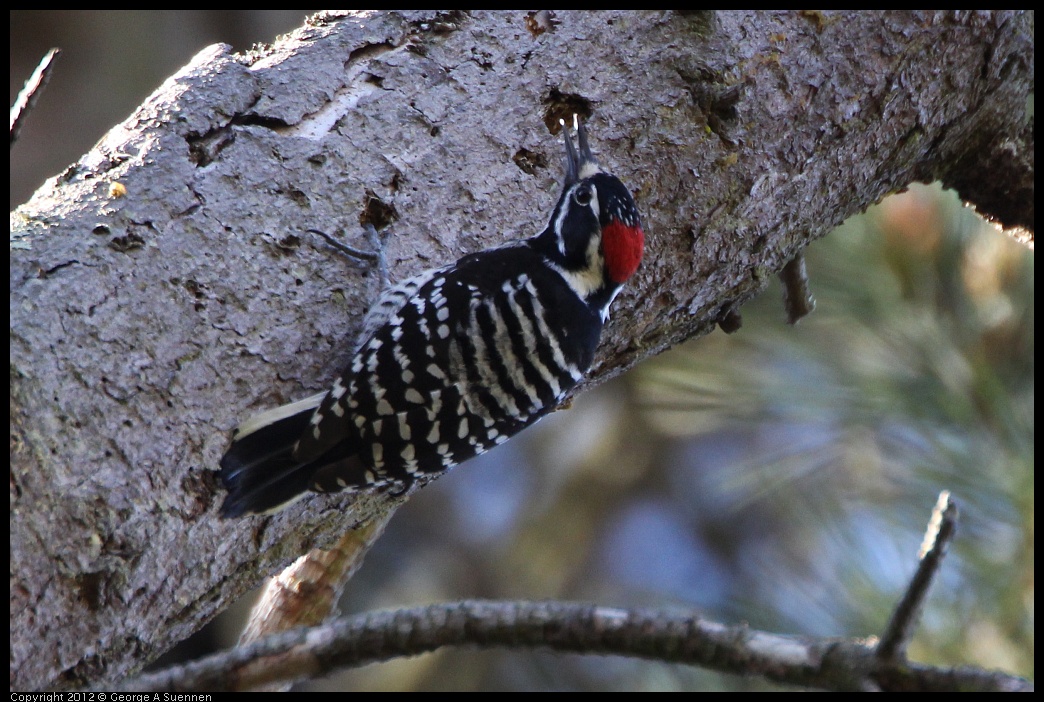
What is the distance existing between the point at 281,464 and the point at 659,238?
999 mm

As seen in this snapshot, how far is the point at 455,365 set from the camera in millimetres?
1933

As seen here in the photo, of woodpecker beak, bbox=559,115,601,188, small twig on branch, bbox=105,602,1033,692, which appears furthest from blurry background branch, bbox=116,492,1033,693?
woodpecker beak, bbox=559,115,601,188

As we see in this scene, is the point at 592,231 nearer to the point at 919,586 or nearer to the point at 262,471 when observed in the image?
the point at 262,471

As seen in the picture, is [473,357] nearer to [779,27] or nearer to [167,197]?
[167,197]

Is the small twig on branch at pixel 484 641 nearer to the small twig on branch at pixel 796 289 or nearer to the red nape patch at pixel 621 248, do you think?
the red nape patch at pixel 621 248

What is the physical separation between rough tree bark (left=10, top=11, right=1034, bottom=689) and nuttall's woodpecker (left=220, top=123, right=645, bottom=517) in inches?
2.3

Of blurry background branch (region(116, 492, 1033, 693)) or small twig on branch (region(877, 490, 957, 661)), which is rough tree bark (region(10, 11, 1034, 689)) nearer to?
blurry background branch (region(116, 492, 1033, 693))

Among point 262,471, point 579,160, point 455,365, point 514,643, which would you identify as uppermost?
point 579,160

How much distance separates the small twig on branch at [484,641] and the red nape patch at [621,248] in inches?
38.0

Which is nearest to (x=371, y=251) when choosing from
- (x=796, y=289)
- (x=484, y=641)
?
(x=484, y=641)

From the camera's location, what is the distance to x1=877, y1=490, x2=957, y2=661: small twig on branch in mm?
1076

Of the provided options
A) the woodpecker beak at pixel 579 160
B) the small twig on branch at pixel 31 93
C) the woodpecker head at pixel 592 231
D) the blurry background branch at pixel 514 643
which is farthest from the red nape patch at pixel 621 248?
the small twig on branch at pixel 31 93

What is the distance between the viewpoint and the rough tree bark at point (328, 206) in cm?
158

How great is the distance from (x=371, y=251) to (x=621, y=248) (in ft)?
1.77
